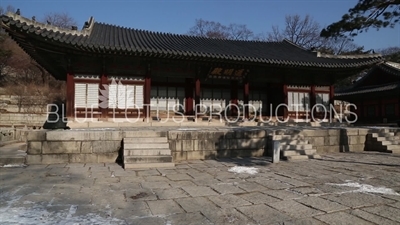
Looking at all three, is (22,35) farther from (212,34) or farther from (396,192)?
(212,34)

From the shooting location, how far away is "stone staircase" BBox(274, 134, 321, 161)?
8.38 meters

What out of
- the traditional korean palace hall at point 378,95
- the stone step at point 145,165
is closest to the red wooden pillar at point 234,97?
the stone step at point 145,165

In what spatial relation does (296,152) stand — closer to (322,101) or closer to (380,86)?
(322,101)

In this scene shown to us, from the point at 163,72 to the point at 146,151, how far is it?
24.0 feet

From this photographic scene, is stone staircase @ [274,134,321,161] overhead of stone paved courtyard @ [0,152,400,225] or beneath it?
overhead

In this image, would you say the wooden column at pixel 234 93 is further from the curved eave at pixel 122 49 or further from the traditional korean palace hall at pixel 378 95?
the traditional korean palace hall at pixel 378 95

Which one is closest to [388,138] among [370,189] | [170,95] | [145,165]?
[370,189]

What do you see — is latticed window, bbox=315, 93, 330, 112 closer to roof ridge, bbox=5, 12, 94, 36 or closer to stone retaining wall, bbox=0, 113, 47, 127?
roof ridge, bbox=5, 12, 94, 36

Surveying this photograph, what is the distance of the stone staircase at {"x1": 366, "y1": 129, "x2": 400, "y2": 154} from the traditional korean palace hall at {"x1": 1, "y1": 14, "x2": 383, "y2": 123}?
17.5 feet

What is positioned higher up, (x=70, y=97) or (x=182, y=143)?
(x=70, y=97)

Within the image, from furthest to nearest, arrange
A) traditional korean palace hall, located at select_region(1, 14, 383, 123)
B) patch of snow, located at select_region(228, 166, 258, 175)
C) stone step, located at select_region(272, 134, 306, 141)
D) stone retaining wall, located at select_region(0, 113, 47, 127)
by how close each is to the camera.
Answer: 1. stone retaining wall, located at select_region(0, 113, 47, 127)
2. traditional korean palace hall, located at select_region(1, 14, 383, 123)
3. stone step, located at select_region(272, 134, 306, 141)
4. patch of snow, located at select_region(228, 166, 258, 175)

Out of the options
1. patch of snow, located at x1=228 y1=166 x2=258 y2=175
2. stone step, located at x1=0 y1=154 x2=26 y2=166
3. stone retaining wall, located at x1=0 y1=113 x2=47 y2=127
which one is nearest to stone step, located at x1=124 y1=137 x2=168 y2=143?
patch of snow, located at x1=228 y1=166 x2=258 y2=175

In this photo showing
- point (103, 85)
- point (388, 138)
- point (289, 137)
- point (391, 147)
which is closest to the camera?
point (289, 137)

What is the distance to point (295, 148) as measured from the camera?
882 cm
